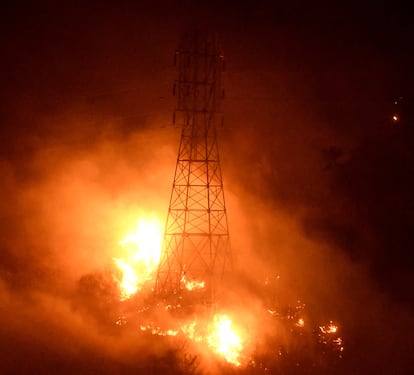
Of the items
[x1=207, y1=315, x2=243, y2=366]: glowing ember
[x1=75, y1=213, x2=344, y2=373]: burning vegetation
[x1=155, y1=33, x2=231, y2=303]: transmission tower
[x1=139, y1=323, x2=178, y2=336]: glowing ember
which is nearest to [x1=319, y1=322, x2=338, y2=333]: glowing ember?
[x1=75, y1=213, x2=344, y2=373]: burning vegetation

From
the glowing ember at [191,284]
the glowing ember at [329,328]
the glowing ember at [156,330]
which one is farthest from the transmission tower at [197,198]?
the glowing ember at [329,328]

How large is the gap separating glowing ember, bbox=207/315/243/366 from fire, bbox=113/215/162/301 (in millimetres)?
3518

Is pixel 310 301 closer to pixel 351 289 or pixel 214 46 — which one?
pixel 351 289

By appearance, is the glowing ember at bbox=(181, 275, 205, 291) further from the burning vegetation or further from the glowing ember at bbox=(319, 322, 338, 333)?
the glowing ember at bbox=(319, 322, 338, 333)

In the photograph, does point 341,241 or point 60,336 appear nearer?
point 60,336

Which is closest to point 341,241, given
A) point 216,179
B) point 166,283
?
point 216,179

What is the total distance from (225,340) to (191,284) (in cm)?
304

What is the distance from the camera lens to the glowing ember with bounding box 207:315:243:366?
13.2 metres

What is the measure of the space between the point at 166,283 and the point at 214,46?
838cm

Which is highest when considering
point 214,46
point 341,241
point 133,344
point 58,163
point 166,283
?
point 58,163

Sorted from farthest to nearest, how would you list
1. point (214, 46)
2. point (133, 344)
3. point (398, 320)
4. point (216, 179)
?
point (216, 179), point (398, 320), point (214, 46), point (133, 344)

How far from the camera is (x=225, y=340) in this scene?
13852mm

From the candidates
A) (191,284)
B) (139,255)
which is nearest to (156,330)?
Result: (191,284)

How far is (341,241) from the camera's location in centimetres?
1886
